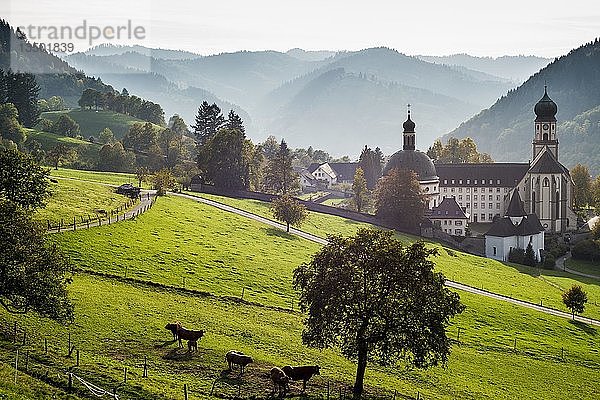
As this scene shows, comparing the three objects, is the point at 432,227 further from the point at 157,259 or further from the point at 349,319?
the point at 349,319

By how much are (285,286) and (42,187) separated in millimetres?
19612

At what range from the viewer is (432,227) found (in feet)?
324

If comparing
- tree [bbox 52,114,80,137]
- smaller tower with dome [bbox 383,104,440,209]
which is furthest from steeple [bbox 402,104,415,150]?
tree [bbox 52,114,80,137]

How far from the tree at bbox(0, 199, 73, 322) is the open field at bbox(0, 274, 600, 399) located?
165cm

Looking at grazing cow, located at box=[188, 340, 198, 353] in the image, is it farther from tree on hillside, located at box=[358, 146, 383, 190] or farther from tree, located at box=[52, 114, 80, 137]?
tree, located at box=[52, 114, 80, 137]

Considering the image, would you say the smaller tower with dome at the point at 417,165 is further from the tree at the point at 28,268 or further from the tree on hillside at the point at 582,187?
the tree at the point at 28,268

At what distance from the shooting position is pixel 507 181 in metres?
127

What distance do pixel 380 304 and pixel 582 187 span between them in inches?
4488

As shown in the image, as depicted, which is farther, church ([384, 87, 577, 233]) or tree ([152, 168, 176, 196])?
church ([384, 87, 577, 233])

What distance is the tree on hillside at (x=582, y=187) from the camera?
132250 millimetres

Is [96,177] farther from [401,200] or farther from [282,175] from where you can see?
[401,200]

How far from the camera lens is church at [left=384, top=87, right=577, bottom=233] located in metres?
118

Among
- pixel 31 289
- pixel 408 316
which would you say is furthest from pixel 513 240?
pixel 31 289

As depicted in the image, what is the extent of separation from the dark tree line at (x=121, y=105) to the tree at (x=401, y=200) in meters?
106
